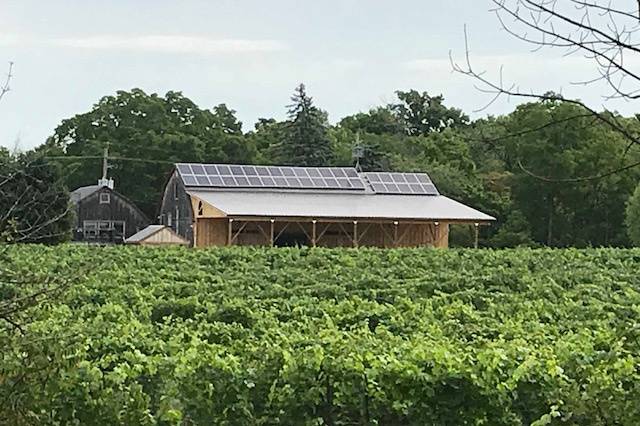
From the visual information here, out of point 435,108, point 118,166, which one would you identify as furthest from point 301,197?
point 435,108

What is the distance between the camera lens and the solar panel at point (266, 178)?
44.4 m

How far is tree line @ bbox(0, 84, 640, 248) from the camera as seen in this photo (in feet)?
161

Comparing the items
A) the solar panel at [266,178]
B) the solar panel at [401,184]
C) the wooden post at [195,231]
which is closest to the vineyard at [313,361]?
the wooden post at [195,231]

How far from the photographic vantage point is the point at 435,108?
65812 mm

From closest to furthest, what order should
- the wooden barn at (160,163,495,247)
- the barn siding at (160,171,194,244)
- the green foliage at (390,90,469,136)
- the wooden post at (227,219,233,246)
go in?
the wooden post at (227,219,233,246) < the wooden barn at (160,163,495,247) < the barn siding at (160,171,194,244) < the green foliage at (390,90,469,136)

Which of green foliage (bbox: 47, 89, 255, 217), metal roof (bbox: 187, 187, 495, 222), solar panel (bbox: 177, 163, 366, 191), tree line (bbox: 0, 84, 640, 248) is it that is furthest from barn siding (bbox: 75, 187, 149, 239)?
metal roof (bbox: 187, 187, 495, 222)

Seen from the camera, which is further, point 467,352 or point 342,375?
point 467,352

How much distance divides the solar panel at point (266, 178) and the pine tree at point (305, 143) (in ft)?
52.3

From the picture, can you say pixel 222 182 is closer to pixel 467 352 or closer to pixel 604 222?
pixel 604 222

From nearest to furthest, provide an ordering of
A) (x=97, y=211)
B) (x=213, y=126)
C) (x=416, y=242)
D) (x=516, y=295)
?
(x=516, y=295)
(x=416, y=242)
(x=97, y=211)
(x=213, y=126)

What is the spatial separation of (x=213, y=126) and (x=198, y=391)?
57472mm

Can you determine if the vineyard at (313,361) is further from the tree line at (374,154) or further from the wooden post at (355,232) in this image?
the tree line at (374,154)

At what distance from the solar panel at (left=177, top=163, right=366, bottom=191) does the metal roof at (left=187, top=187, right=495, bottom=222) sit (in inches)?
14.5

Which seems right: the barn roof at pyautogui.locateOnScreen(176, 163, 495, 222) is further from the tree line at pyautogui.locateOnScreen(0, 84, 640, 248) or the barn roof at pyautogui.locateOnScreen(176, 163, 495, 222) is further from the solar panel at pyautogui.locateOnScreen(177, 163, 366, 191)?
the tree line at pyautogui.locateOnScreen(0, 84, 640, 248)
